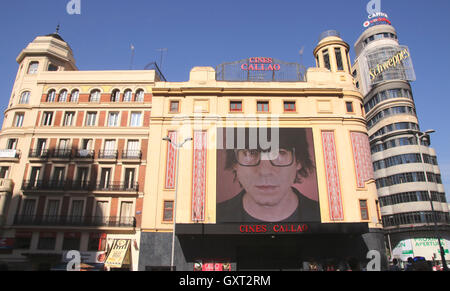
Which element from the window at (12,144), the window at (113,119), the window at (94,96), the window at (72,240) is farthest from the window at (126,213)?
the window at (12,144)

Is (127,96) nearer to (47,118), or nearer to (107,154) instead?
(107,154)

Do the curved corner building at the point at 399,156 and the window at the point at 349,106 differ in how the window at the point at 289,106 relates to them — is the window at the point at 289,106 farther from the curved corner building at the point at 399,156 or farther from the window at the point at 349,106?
the curved corner building at the point at 399,156

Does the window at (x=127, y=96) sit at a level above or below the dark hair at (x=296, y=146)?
above

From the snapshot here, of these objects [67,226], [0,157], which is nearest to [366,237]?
[67,226]

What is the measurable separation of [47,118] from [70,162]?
695 centimetres

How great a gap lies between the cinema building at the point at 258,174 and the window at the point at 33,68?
53.1 feet

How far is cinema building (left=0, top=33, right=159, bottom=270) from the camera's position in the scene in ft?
96.7

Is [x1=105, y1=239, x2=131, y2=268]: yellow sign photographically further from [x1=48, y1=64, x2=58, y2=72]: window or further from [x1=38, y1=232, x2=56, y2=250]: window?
[x1=48, y1=64, x2=58, y2=72]: window

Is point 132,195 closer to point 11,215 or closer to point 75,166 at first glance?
point 75,166

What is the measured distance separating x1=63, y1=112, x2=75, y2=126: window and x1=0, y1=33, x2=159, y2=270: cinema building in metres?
0.11

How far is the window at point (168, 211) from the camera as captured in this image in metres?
30.0

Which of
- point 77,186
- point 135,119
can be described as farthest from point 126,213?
Answer: point 135,119

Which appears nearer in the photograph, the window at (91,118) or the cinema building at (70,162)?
the cinema building at (70,162)

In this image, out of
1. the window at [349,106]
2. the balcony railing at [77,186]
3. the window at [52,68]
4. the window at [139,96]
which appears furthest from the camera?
the window at [52,68]
